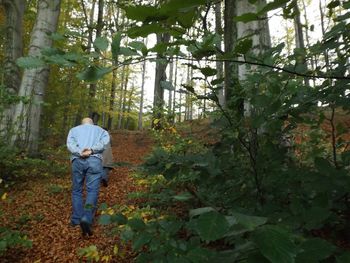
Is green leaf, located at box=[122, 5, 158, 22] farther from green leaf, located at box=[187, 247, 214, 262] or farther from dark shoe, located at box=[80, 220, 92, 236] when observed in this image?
dark shoe, located at box=[80, 220, 92, 236]

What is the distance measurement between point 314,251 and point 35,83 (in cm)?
685

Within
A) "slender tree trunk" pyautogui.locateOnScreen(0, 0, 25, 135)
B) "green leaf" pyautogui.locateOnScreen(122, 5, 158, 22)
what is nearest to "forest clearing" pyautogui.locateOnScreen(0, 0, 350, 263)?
"green leaf" pyautogui.locateOnScreen(122, 5, 158, 22)

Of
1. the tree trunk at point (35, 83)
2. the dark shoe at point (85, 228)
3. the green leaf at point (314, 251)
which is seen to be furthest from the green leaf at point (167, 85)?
the tree trunk at point (35, 83)

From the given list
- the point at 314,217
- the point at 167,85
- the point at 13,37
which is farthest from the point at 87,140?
the point at 13,37

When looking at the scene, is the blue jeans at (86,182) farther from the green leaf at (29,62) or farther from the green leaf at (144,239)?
the green leaf at (29,62)

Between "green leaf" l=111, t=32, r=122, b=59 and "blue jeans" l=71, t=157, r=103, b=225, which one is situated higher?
"green leaf" l=111, t=32, r=122, b=59

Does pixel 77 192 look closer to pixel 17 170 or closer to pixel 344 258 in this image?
pixel 17 170

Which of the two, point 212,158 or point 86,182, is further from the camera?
point 86,182

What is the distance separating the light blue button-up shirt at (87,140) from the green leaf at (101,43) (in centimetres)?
387

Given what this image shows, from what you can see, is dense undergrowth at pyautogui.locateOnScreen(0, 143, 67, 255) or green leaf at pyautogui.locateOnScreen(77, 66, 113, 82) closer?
green leaf at pyautogui.locateOnScreen(77, 66, 113, 82)

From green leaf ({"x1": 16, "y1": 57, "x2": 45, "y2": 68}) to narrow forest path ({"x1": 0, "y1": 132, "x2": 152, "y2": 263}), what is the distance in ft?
9.44

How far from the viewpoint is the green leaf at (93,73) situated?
35.5 inches

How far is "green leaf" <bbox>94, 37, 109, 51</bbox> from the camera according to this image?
3.13 ft

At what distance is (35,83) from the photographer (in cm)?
677
